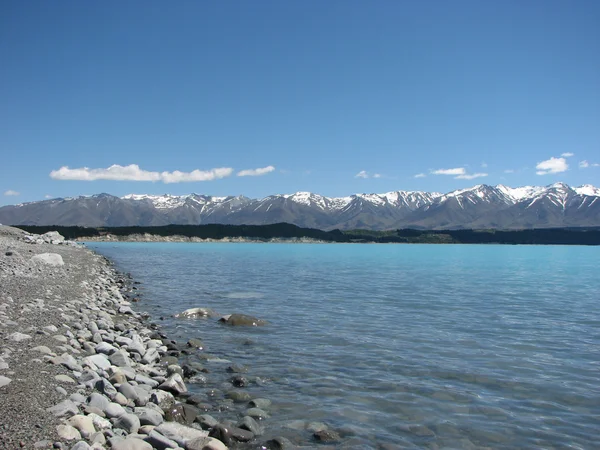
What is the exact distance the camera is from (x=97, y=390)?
8875 mm

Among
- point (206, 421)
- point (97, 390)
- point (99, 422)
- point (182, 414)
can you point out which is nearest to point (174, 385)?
point (182, 414)

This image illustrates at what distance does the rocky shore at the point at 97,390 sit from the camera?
6648 millimetres

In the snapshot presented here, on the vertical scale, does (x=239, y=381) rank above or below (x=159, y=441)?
below

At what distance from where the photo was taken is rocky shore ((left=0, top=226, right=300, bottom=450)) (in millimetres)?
6648

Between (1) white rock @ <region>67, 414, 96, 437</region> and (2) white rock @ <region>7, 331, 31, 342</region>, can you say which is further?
(2) white rock @ <region>7, 331, 31, 342</region>

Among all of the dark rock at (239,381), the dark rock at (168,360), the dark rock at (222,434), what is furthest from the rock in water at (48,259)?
the dark rock at (222,434)

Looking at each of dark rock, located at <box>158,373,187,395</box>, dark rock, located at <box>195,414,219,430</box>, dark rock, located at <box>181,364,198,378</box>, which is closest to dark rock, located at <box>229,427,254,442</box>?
dark rock, located at <box>195,414,219,430</box>

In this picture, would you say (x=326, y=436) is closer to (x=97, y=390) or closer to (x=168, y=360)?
(x=97, y=390)

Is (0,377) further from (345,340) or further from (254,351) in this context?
(345,340)

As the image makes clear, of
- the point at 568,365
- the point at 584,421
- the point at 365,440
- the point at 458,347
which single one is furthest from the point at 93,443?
the point at 568,365

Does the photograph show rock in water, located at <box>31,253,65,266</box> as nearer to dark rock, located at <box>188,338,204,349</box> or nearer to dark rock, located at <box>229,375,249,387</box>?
dark rock, located at <box>188,338,204,349</box>

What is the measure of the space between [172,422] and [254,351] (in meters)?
6.64

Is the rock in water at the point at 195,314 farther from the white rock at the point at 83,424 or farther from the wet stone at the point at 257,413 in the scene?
the white rock at the point at 83,424

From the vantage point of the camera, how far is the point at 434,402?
10.1m
